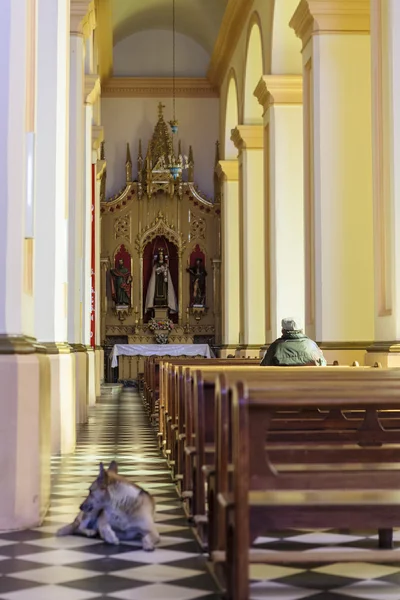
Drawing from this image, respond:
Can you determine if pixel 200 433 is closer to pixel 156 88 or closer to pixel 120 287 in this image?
pixel 120 287

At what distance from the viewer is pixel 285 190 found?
1444cm

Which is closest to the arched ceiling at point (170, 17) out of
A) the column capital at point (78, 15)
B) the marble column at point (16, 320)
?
the column capital at point (78, 15)

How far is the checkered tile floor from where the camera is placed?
386 centimetres

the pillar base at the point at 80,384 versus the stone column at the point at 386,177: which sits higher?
the stone column at the point at 386,177

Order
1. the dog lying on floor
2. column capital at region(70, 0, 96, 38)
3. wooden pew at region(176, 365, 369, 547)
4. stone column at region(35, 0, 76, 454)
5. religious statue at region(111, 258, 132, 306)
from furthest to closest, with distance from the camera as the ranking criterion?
religious statue at region(111, 258, 132, 306) < column capital at region(70, 0, 96, 38) < stone column at region(35, 0, 76, 454) < wooden pew at region(176, 365, 369, 547) < the dog lying on floor

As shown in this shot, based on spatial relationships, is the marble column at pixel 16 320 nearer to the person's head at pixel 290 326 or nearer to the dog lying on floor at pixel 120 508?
the dog lying on floor at pixel 120 508

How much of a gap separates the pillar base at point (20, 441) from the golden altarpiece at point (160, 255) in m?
18.1

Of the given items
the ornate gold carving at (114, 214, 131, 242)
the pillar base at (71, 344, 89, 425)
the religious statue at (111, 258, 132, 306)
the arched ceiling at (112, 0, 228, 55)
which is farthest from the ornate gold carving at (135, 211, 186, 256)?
the pillar base at (71, 344, 89, 425)

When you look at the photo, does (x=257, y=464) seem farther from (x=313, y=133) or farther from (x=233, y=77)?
(x=233, y=77)

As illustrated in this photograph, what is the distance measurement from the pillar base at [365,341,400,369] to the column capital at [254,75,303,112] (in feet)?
20.2

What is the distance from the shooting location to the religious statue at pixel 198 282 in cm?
2364

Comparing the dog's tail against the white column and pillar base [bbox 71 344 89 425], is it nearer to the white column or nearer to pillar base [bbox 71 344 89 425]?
pillar base [bbox 71 344 89 425]

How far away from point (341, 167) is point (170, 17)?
14014 millimetres

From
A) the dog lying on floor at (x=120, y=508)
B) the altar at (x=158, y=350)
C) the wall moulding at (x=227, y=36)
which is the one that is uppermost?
the wall moulding at (x=227, y=36)
